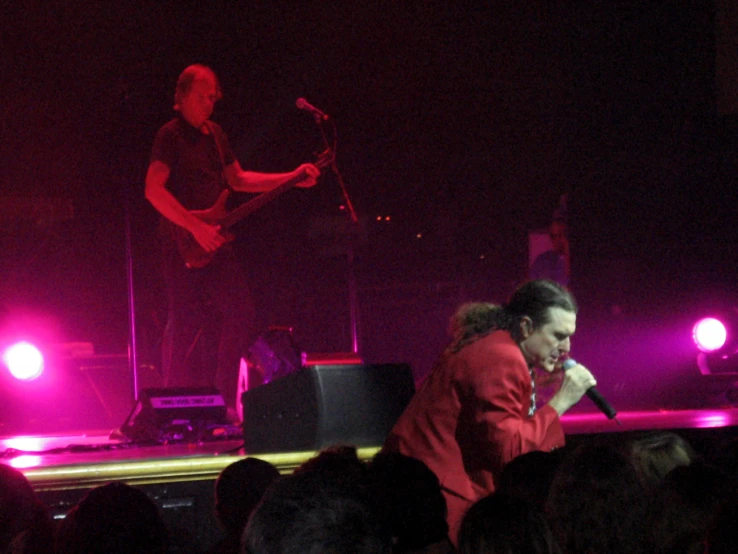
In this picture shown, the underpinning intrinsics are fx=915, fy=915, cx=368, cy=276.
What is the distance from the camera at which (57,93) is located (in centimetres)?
612

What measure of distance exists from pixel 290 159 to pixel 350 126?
0.53m

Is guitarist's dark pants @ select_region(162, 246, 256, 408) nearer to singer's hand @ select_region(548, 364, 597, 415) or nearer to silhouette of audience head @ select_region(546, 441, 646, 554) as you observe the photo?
singer's hand @ select_region(548, 364, 597, 415)

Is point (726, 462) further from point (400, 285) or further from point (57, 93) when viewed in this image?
point (57, 93)

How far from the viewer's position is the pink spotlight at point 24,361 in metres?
5.34

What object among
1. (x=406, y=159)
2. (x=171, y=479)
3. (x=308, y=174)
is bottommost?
(x=171, y=479)

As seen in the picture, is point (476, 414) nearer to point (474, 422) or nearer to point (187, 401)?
point (474, 422)

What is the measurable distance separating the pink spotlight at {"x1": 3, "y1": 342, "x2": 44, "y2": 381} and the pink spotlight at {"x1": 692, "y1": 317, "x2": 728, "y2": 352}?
387 centimetres

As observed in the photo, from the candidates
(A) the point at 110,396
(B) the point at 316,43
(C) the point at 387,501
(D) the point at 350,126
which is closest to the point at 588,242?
(D) the point at 350,126

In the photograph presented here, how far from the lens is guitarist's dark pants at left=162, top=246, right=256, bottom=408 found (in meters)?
5.43

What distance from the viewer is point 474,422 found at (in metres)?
2.46

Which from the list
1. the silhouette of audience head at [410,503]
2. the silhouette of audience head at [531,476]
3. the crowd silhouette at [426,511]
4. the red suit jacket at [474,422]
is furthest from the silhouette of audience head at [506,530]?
the red suit jacket at [474,422]

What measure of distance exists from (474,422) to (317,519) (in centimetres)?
120

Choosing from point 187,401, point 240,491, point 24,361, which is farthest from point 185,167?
point 240,491

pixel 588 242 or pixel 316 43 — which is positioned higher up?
pixel 316 43
